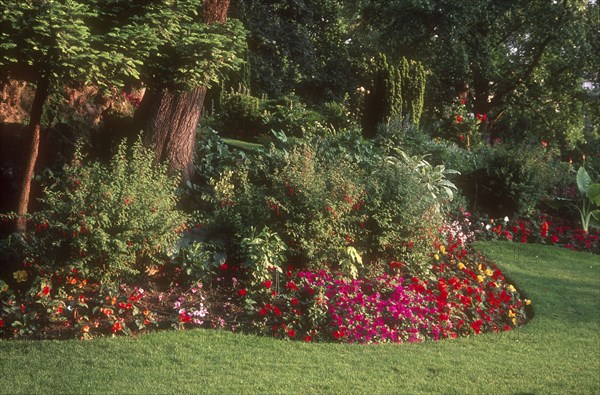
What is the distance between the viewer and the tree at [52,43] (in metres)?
5.88

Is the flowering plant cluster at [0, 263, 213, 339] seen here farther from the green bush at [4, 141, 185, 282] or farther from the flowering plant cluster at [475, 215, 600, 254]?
the flowering plant cluster at [475, 215, 600, 254]

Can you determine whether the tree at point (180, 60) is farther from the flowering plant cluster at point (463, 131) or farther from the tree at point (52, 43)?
the flowering plant cluster at point (463, 131)

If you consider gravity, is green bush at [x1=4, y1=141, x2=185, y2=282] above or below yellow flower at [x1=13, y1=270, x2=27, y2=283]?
above

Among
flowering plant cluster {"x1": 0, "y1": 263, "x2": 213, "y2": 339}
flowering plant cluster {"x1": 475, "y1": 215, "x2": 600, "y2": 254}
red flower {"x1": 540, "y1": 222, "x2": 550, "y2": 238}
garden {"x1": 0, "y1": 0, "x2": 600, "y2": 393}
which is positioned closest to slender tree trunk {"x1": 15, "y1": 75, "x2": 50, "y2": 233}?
garden {"x1": 0, "y1": 0, "x2": 600, "y2": 393}

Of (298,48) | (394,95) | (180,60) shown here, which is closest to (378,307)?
(180,60)

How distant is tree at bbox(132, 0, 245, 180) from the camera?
23.3 feet

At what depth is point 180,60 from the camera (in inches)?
288

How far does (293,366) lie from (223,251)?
2.31m

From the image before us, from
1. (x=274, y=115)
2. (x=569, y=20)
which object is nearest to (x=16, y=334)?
(x=274, y=115)

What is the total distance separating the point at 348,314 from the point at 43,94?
363 centimetres

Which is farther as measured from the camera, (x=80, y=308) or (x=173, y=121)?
(x=173, y=121)

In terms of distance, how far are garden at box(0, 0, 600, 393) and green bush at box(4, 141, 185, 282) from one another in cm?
2

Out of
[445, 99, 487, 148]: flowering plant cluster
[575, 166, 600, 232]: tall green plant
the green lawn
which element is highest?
[445, 99, 487, 148]: flowering plant cluster

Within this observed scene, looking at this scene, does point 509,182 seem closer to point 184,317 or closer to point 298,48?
point 184,317
